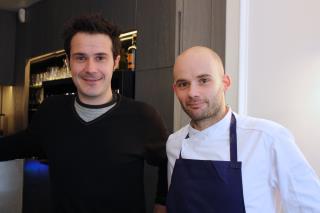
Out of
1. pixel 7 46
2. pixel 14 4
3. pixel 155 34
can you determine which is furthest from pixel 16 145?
pixel 7 46

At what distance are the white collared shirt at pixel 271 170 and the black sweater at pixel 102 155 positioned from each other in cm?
31

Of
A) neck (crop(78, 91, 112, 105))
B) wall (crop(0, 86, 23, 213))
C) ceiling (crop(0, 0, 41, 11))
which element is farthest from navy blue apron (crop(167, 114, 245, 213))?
ceiling (crop(0, 0, 41, 11))

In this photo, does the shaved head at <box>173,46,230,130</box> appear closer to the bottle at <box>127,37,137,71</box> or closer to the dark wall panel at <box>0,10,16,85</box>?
the bottle at <box>127,37,137,71</box>

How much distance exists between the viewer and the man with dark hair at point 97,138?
134 cm

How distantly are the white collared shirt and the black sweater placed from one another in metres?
0.31

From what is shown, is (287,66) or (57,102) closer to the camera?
(57,102)

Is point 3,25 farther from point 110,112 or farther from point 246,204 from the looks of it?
point 246,204

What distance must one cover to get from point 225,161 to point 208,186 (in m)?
0.10

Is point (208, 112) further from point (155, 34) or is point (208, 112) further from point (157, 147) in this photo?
point (155, 34)

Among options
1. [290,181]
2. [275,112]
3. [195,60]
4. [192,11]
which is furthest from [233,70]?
[290,181]

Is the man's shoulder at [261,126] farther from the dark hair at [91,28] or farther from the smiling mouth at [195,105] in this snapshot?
the dark hair at [91,28]

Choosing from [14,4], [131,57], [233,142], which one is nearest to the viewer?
[233,142]

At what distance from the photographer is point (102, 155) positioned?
135cm

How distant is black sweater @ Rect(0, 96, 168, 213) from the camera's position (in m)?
1.34
